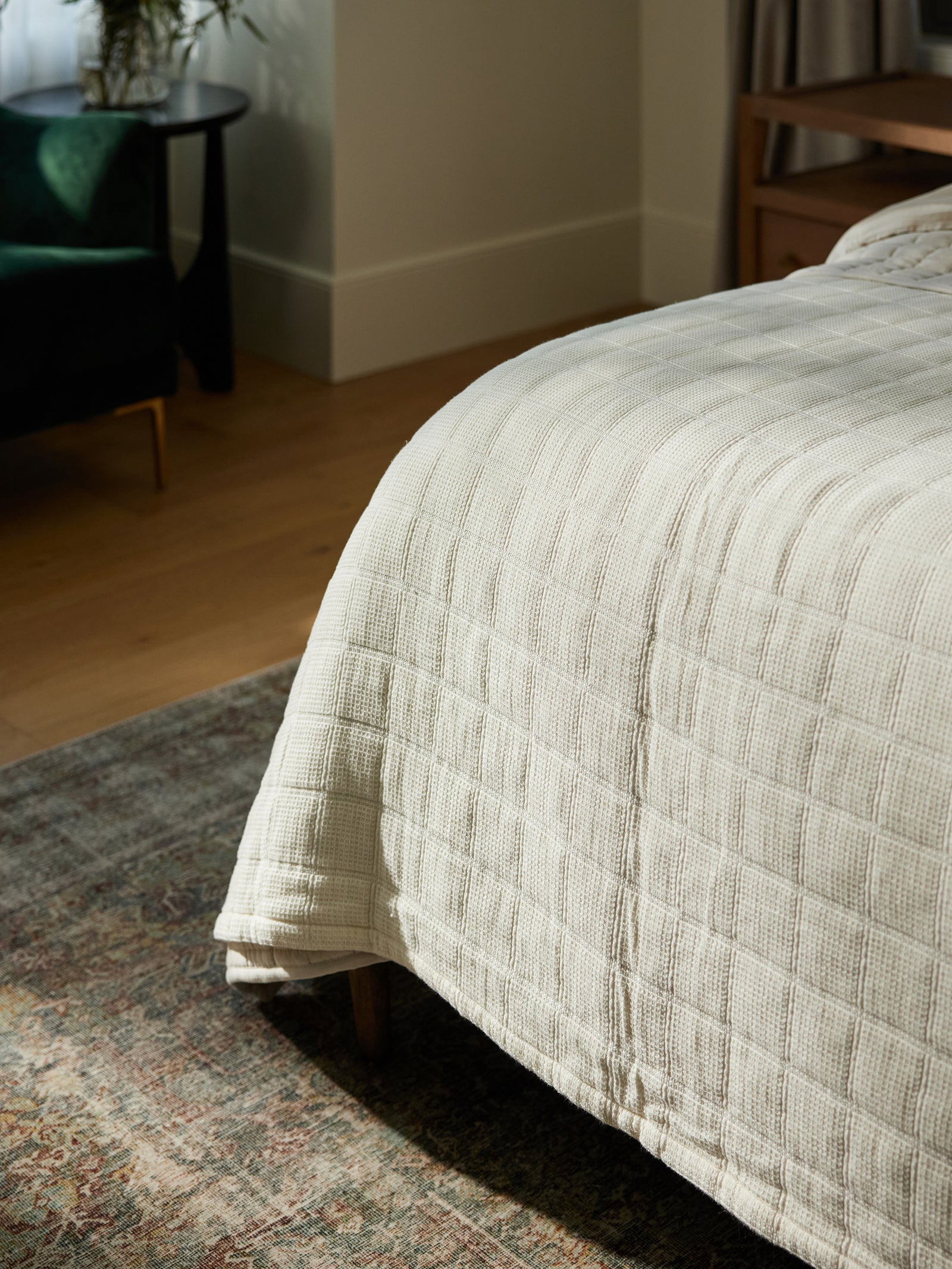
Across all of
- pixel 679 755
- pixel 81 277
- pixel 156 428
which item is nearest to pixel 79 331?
pixel 81 277

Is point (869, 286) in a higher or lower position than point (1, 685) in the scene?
higher

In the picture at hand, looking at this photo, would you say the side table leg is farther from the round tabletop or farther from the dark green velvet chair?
the dark green velvet chair

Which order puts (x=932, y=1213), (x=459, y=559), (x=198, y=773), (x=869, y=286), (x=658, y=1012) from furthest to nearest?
(x=198, y=773)
(x=869, y=286)
(x=459, y=559)
(x=658, y=1012)
(x=932, y=1213)

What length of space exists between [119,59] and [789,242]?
151 centimetres

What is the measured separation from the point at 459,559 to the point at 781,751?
37 centimetres

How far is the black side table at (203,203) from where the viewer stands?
10.5 ft

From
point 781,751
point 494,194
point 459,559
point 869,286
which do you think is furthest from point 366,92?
point 781,751

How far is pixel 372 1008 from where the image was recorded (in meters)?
1.51

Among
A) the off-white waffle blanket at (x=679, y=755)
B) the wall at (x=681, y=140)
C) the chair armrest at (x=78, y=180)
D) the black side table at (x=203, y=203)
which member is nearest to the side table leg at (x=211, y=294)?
the black side table at (x=203, y=203)

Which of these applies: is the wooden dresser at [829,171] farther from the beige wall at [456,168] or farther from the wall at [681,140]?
the beige wall at [456,168]

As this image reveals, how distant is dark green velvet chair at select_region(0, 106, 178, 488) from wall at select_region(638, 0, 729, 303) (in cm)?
162

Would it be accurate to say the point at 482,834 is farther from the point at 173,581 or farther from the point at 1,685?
the point at 173,581

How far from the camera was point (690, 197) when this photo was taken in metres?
4.09

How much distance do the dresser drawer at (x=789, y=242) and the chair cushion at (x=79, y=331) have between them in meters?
1.25
